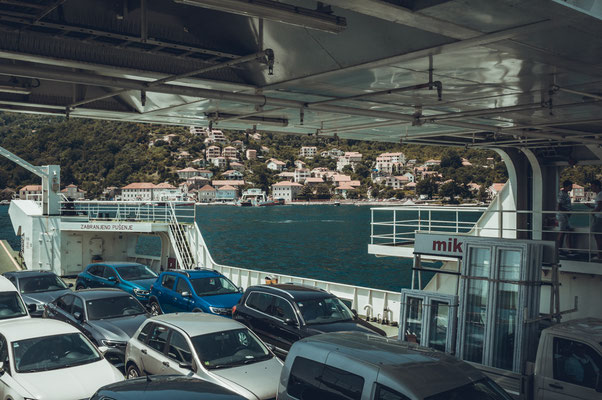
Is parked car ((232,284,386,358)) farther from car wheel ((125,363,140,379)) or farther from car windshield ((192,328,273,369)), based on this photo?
car wheel ((125,363,140,379))

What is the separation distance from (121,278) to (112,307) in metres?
5.45

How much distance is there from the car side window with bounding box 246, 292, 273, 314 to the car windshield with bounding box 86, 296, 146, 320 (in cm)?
231

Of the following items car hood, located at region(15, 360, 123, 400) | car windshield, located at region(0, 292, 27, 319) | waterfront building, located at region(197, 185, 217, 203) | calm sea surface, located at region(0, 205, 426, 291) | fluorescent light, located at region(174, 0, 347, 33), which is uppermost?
fluorescent light, located at region(174, 0, 347, 33)

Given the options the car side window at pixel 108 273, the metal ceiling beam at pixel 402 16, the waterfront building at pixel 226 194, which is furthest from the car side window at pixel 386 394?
the waterfront building at pixel 226 194

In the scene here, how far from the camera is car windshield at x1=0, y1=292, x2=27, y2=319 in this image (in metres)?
10.7

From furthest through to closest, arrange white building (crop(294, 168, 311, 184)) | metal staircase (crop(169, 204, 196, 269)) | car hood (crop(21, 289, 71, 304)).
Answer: white building (crop(294, 168, 311, 184)) < metal staircase (crop(169, 204, 196, 269)) < car hood (crop(21, 289, 71, 304))

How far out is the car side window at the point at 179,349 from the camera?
7.75 m

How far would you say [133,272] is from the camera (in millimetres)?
17094

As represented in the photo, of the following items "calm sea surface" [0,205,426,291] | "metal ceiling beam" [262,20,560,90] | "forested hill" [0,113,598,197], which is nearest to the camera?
"metal ceiling beam" [262,20,560,90]

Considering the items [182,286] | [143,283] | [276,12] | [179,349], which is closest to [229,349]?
[179,349]

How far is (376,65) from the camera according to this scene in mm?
8062

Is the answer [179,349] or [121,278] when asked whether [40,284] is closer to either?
[121,278]

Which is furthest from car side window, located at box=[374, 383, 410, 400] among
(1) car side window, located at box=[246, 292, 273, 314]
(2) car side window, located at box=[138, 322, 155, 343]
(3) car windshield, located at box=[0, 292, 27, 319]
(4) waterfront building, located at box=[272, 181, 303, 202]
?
(4) waterfront building, located at box=[272, 181, 303, 202]

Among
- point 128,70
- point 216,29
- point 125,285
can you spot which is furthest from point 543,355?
point 125,285
